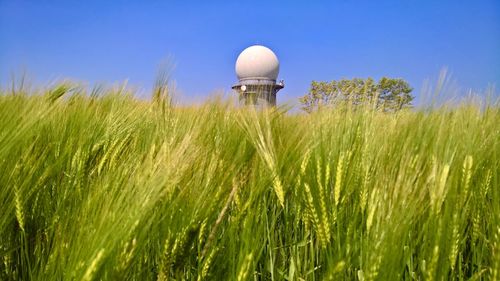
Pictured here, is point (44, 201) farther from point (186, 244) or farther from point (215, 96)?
point (215, 96)

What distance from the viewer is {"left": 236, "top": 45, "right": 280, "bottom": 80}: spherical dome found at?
17.8 m

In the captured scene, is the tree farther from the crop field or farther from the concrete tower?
the concrete tower

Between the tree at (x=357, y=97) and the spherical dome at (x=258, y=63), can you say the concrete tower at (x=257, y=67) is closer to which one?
the spherical dome at (x=258, y=63)

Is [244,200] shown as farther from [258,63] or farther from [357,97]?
[258,63]

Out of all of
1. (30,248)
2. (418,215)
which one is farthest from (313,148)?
(30,248)

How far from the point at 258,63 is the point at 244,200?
17369 millimetres

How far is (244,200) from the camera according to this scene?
2.67ft

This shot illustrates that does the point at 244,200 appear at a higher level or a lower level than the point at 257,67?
lower

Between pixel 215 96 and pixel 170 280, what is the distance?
107cm

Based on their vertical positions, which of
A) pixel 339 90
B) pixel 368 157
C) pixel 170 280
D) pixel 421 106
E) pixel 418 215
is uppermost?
pixel 339 90

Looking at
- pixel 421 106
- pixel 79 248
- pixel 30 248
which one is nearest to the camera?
pixel 79 248

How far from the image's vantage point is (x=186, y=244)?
0.64m

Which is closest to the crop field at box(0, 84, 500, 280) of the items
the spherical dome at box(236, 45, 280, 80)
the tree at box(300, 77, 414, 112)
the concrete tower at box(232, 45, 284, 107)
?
the tree at box(300, 77, 414, 112)

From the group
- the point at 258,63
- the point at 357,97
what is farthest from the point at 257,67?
→ the point at 357,97
